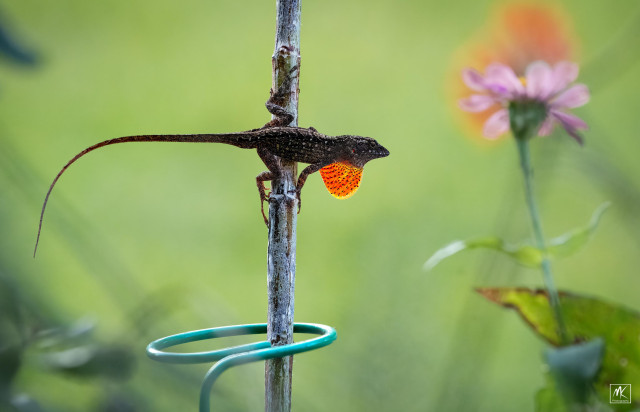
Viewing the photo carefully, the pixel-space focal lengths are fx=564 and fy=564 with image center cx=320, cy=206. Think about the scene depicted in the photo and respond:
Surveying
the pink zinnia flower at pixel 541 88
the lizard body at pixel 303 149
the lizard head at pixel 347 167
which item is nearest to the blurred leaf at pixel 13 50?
the lizard body at pixel 303 149

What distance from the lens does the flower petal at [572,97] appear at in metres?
0.47

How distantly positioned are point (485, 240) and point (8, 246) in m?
0.37

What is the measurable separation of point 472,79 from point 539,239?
148 mm

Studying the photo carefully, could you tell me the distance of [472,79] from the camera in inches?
19.1

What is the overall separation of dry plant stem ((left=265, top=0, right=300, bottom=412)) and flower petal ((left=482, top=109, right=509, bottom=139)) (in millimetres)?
202

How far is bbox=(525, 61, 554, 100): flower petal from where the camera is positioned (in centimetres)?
47

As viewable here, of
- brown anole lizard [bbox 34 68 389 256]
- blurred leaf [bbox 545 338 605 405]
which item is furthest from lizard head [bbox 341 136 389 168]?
blurred leaf [bbox 545 338 605 405]

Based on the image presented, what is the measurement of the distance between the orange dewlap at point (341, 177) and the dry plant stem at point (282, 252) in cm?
5

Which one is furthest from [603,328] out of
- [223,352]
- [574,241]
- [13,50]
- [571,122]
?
[13,50]

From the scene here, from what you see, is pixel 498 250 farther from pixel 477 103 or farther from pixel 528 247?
pixel 477 103

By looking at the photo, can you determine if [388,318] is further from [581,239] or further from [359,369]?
[581,239]

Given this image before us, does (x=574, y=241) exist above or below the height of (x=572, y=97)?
below

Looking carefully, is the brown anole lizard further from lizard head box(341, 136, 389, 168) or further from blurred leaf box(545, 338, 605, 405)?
blurred leaf box(545, 338, 605, 405)

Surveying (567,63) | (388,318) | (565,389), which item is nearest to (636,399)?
(565,389)
